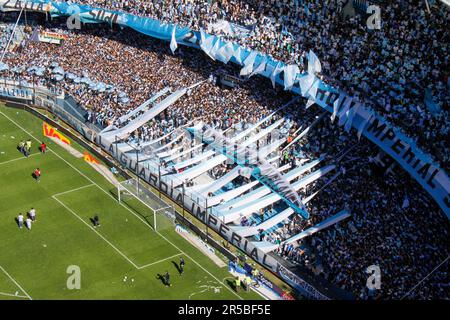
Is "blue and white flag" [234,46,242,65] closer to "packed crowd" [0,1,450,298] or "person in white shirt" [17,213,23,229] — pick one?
"packed crowd" [0,1,450,298]

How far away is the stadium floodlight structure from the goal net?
6.12 metres

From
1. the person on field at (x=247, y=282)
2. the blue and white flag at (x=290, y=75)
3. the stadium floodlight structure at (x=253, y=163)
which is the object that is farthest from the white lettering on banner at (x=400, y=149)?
the person on field at (x=247, y=282)

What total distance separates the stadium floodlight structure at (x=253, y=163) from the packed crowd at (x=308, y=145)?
110cm

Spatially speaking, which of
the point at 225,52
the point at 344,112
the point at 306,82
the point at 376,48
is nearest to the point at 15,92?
the point at 225,52

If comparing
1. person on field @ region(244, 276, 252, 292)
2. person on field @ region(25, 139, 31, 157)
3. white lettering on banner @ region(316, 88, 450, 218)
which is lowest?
person on field @ region(25, 139, 31, 157)

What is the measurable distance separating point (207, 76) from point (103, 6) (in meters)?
14.1

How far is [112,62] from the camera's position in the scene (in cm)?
7106

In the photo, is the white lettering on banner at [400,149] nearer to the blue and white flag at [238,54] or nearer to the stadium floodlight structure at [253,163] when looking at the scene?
the stadium floodlight structure at [253,163]

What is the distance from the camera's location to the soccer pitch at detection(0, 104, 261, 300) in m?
45.9

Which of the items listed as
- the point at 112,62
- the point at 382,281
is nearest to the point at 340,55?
the point at 382,281

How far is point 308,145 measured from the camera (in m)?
56.3

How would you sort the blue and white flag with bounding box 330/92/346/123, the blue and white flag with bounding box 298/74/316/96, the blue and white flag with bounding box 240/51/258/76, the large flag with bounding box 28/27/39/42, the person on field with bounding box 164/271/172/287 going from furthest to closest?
the large flag with bounding box 28/27/39/42 → the blue and white flag with bounding box 240/51/258/76 → the blue and white flag with bounding box 298/74/316/96 → the blue and white flag with bounding box 330/92/346/123 → the person on field with bounding box 164/271/172/287

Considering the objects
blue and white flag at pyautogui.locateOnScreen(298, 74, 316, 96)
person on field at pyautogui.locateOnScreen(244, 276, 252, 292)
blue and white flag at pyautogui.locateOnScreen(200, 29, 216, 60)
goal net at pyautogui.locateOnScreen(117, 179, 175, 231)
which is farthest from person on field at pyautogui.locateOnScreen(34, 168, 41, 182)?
blue and white flag at pyautogui.locateOnScreen(298, 74, 316, 96)

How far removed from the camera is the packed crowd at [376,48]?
166 ft
